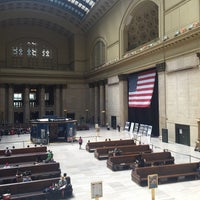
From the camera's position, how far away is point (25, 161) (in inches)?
624

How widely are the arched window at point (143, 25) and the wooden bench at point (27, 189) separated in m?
24.4

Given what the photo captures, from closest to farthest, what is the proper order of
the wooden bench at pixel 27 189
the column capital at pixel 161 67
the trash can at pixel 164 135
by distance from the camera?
the wooden bench at pixel 27 189 → the trash can at pixel 164 135 → the column capital at pixel 161 67

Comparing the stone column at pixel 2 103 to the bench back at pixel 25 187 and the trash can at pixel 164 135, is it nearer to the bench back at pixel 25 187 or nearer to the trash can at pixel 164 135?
the trash can at pixel 164 135

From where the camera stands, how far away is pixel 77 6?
41.5 metres

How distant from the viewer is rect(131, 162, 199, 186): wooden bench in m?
11.9

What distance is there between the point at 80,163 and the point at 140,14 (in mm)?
22307

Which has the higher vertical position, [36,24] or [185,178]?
[36,24]

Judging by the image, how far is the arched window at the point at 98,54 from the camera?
134 feet

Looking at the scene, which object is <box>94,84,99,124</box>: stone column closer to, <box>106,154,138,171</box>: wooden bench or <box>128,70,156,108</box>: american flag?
<box>128,70,156,108</box>: american flag

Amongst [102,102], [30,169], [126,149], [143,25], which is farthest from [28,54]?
[30,169]

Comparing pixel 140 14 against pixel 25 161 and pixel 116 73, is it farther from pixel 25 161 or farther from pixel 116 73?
pixel 25 161

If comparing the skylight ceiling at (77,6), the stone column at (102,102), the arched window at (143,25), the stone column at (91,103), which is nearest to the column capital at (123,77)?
the arched window at (143,25)

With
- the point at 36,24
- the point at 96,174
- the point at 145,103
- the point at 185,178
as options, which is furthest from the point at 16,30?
the point at 185,178

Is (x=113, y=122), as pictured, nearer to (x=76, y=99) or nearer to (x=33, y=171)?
(x=76, y=99)
